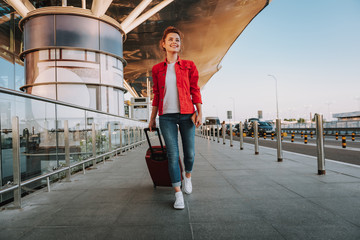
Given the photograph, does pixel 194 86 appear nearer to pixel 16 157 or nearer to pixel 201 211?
pixel 201 211

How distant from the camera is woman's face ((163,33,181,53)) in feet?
9.36

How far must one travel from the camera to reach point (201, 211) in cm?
254

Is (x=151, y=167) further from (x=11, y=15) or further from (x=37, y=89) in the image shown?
(x=11, y=15)

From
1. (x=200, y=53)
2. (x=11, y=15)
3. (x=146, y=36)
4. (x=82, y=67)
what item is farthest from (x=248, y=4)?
(x=11, y=15)

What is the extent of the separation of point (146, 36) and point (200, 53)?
10.0 m

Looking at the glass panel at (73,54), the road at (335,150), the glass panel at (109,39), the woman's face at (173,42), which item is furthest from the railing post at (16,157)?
the glass panel at (109,39)

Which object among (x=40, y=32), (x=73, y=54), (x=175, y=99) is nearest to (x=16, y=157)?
(x=175, y=99)

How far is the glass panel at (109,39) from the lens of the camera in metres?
11.7

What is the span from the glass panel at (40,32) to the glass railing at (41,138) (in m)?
6.13

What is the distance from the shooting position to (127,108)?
49.8 metres

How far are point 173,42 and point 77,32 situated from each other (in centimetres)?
965

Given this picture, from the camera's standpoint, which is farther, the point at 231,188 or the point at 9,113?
the point at 231,188

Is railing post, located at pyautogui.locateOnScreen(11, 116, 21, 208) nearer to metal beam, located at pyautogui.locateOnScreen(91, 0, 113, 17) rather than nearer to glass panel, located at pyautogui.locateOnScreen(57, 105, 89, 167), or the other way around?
glass panel, located at pyautogui.locateOnScreen(57, 105, 89, 167)

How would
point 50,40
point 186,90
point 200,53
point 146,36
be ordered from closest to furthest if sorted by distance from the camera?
point 186,90 < point 50,40 < point 146,36 < point 200,53
